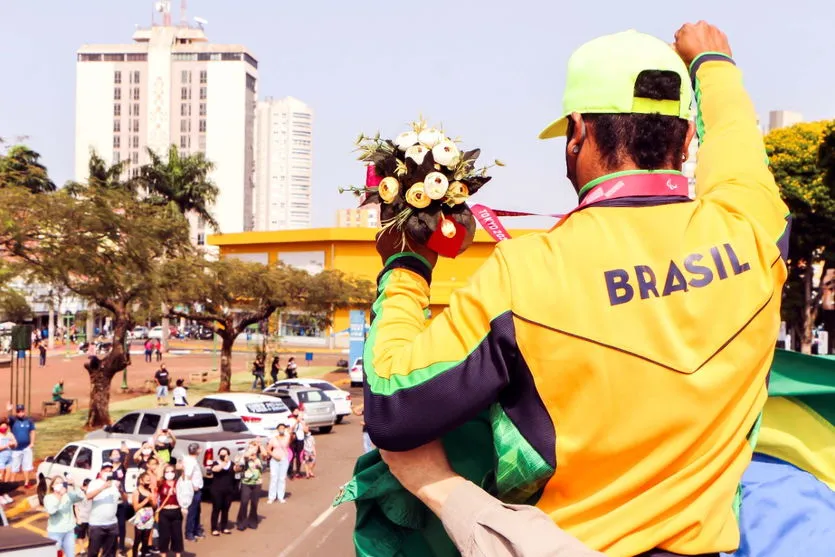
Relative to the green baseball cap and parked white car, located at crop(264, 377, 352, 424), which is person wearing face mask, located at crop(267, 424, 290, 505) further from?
the green baseball cap

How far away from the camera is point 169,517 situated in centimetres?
1258

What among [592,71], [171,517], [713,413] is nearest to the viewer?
[713,413]

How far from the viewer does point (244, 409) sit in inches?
855

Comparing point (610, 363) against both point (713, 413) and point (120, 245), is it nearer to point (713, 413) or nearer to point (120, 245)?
point (713, 413)

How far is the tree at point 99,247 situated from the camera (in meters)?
18.6

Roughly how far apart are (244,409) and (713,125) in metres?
20.6

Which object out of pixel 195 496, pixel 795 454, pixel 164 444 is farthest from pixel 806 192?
pixel 795 454

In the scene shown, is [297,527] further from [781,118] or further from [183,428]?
[781,118]

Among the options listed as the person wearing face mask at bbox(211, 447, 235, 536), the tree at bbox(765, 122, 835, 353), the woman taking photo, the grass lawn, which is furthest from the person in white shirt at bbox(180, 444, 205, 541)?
the tree at bbox(765, 122, 835, 353)

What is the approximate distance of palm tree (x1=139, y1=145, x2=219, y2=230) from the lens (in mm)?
50500

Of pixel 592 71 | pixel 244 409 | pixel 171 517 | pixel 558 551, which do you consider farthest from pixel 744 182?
pixel 244 409

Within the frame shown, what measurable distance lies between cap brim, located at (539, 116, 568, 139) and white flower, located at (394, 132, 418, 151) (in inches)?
11.4

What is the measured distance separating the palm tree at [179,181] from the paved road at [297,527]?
109ft

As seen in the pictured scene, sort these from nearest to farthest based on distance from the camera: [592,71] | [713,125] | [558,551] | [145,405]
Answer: [558,551] → [592,71] → [713,125] → [145,405]
